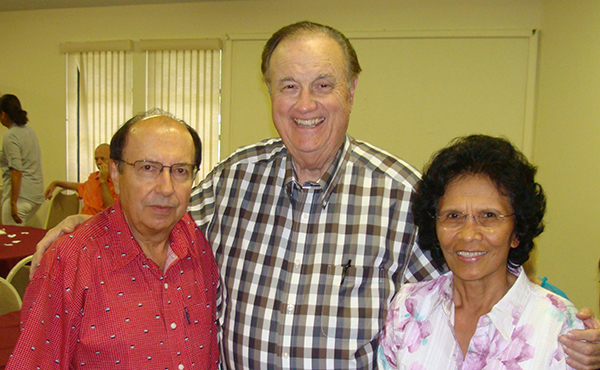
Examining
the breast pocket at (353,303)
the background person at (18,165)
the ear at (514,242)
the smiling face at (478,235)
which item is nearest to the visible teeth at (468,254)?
the smiling face at (478,235)

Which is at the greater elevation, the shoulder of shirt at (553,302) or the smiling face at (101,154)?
the smiling face at (101,154)

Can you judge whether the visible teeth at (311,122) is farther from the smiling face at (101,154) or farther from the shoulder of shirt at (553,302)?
the smiling face at (101,154)

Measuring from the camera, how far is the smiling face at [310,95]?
1479mm

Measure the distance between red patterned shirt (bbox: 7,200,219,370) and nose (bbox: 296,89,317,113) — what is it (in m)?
0.62

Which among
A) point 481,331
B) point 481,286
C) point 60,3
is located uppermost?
point 60,3

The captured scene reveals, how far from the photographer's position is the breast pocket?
139 centimetres

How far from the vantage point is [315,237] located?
1.50 meters

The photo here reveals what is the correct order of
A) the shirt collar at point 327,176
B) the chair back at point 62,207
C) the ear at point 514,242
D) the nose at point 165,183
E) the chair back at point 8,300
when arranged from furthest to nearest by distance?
the chair back at point 62,207
the chair back at point 8,300
the shirt collar at point 327,176
the nose at point 165,183
the ear at point 514,242

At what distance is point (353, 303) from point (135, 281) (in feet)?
2.20

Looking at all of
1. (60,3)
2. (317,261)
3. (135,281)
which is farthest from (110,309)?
(60,3)

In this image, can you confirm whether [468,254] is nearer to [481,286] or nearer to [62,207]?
[481,286]

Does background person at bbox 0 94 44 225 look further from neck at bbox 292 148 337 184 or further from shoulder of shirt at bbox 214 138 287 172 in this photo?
neck at bbox 292 148 337 184

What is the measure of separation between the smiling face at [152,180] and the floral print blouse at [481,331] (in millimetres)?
779

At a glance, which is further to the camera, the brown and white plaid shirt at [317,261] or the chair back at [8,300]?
the chair back at [8,300]
